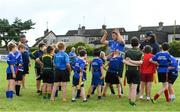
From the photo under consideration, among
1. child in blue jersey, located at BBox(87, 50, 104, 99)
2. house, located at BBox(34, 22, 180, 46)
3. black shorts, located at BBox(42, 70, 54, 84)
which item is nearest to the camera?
black shorts, located at BBox(42, 70, 54, 84)

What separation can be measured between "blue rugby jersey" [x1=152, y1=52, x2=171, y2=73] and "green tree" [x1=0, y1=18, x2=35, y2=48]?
73.0 meters

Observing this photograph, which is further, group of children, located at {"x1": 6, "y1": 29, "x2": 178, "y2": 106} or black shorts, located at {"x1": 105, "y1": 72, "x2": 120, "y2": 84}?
black shorts, located at {"x1": 105, "y1": 72, "x2": 120, "y2": 84}

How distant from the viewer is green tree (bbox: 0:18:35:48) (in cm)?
8731

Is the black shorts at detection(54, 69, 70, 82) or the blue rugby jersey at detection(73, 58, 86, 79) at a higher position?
the blue rugby jersey at detection(73, 58, 86, 79)

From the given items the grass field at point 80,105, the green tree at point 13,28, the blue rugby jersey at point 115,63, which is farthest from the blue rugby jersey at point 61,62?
the green tree at point 13,28

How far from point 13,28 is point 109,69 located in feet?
241

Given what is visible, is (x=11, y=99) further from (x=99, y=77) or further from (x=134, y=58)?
(x=134, y=58)

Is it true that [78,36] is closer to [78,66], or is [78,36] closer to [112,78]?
[112,78]

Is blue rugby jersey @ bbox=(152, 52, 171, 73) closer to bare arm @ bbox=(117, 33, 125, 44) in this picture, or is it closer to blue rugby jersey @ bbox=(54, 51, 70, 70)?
bare arm @ bbox=(117, 33, 125, 44)

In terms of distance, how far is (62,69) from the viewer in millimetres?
15234

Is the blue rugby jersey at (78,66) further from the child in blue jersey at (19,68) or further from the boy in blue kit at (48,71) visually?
the child in blue jersey at (19,68)

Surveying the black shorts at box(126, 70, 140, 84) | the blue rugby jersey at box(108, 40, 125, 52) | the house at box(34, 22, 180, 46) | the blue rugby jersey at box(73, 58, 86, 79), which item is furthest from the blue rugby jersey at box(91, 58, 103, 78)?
the house at box(34, 22, 180, 46)

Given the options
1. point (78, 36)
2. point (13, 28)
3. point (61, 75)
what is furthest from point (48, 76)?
point (78, 36)

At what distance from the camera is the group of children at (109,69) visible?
1454 cm
